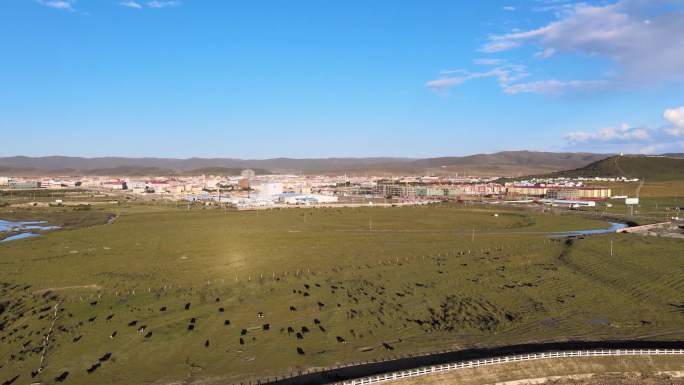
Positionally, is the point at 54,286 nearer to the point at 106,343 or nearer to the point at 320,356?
the point at 106,343

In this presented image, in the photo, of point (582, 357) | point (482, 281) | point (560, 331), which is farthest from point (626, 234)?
point (582, 357)

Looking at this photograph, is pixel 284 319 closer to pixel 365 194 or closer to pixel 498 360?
pixel 498 360

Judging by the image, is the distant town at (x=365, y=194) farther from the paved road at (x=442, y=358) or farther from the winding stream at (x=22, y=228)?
the paved road at (x=442, y=358)

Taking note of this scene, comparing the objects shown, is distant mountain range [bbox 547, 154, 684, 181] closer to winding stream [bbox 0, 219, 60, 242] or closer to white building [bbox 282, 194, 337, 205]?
white building [bbox 282, 194, 337, 205]

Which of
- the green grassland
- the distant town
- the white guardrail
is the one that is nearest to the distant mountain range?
the distant town

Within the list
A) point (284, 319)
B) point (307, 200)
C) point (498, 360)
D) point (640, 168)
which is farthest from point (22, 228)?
point (640, 168)

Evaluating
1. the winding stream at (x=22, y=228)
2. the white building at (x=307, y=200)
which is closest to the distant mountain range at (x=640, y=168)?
the white building at (x=307, y=200)
